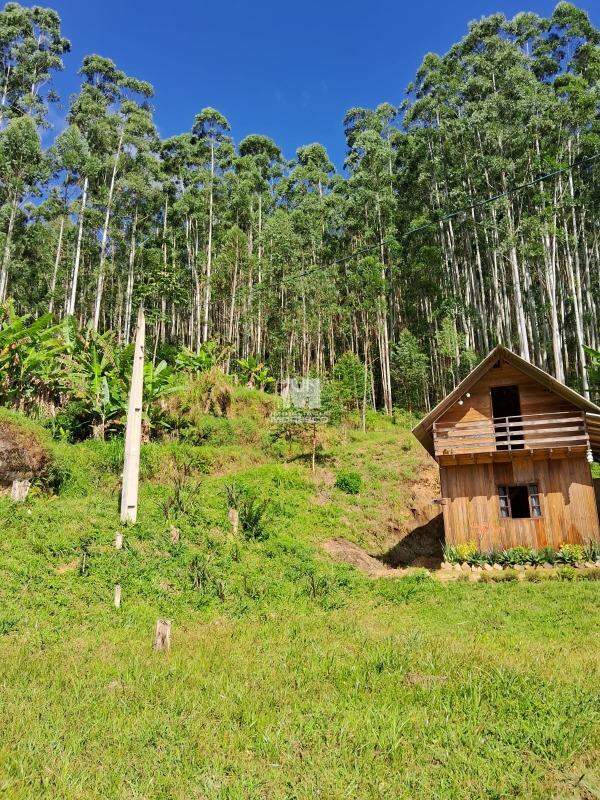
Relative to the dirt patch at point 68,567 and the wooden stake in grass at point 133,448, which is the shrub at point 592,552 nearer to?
the wooden stake in grass at point 133,448

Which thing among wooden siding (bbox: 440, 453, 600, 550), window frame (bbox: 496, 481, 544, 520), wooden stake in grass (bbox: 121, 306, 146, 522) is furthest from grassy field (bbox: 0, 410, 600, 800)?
window frame (bbox: 496, 481, 544, 520)

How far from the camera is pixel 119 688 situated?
6.02 metres

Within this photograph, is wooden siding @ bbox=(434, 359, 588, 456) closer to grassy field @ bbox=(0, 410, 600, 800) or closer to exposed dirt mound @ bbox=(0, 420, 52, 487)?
grassy field @ bbox=(0, 410, 600, 800)

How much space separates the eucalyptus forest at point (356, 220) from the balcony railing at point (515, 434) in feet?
35.7

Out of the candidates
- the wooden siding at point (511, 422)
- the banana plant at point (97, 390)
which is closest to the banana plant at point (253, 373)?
the banana plant at point (97, 390)

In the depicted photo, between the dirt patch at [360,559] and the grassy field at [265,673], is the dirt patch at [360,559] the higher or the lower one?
the higher one

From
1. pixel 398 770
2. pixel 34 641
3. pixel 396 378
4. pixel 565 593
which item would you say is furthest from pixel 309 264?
pixel 398 770

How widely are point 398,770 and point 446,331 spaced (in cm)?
2705

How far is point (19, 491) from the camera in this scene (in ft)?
42.6

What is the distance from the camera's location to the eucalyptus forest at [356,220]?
2745 centimetres

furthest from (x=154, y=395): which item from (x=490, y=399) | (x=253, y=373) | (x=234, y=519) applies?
(x=490, y=399)

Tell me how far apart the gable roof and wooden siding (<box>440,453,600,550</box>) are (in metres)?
1.24

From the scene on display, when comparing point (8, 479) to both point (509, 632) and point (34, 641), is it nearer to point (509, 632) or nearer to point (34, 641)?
point (34, 641)

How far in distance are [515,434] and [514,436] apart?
74 cm
